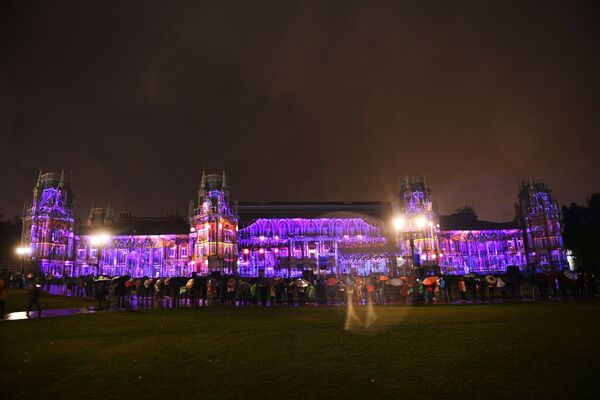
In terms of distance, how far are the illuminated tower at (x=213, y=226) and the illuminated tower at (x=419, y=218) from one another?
36.3 meters

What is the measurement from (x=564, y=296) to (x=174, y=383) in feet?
103

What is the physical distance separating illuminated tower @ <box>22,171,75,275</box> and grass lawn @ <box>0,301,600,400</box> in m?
79.4

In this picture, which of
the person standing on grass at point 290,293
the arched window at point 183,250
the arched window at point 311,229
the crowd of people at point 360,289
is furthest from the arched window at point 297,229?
the person standing on grass at point 290,293

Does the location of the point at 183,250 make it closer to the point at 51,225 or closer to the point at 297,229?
the point at 297,229

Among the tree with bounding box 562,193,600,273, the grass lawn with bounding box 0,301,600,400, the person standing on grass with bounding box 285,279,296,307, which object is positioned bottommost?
the grass lawn with bounding box 0,301,600,400

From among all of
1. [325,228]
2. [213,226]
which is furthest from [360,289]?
[213,226]

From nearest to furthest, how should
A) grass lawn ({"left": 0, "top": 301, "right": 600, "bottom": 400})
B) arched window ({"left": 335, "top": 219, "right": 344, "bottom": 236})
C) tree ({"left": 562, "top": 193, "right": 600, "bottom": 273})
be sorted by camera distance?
grass lawn ({"left": 0, "top": 301, "right": 600, "bottom": 400}) → tree ({"left": 562, "top": 193, "right": 600, "bottom": 273}) → arched window ({"left": 335, "top": 219, "right": 344, "bottom": 236})

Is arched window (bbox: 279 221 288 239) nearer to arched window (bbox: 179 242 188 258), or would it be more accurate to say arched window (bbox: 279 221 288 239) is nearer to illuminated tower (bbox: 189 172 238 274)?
illuminated tower (bbox: 189 172 238 274)

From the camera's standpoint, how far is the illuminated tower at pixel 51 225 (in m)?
82.8

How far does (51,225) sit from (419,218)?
83.5 meters

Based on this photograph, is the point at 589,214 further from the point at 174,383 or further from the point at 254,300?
the point at 174,383

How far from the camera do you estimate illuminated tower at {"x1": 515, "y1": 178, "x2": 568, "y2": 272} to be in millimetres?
82500

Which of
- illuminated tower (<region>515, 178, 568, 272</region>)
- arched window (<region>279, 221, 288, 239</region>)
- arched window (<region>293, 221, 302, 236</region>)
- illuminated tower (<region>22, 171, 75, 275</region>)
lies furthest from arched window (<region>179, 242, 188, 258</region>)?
illuminated tower (<region>515, 178, 568, 272</region>)

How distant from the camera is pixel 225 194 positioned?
8719 centimetres
